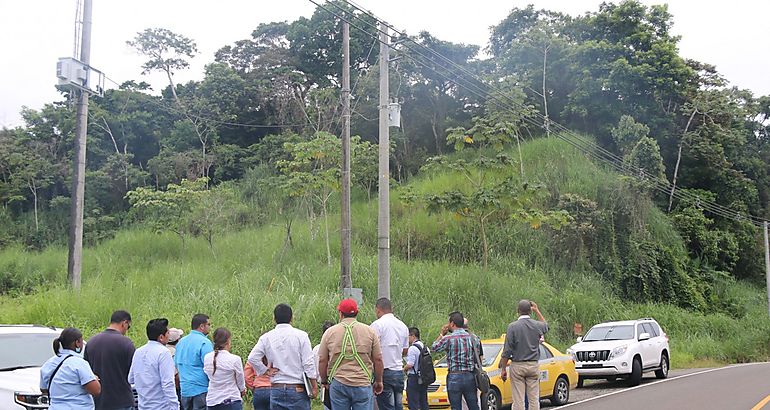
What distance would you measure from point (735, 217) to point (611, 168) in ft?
36.9

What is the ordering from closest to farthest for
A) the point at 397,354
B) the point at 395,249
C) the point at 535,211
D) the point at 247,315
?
1. the point at 397,354
2. the point at 247,315
3. the point at 535,211
4. the point at 395,249

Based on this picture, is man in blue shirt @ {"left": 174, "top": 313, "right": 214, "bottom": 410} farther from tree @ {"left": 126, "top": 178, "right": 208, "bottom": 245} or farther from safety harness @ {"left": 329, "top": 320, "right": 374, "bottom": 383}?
tree @ {"left": 126, "top": 178, "right": 208, "bottom": 245}

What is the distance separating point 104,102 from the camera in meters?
41.1

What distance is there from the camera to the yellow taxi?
12.7 metres

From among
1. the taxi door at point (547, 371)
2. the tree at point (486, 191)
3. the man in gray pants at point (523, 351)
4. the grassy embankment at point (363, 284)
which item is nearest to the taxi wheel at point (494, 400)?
the taxi door at point (547, 371)

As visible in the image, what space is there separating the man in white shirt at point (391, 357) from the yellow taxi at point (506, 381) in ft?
10.8

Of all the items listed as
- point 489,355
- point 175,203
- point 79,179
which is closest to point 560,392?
point 489,355

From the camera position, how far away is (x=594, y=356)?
18.7 m

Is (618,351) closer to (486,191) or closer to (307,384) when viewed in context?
(486,191)

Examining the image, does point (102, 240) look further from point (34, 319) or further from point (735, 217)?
point (735, 217)

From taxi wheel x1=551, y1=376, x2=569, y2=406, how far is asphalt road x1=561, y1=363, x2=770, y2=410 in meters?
0.22

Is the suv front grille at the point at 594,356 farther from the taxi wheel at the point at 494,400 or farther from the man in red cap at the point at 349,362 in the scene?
the man in red cap at the point at 349,362

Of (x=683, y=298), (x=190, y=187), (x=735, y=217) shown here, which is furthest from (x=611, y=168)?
(x=190, y=187)

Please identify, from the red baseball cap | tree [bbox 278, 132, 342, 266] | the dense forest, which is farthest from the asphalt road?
the dense forest
